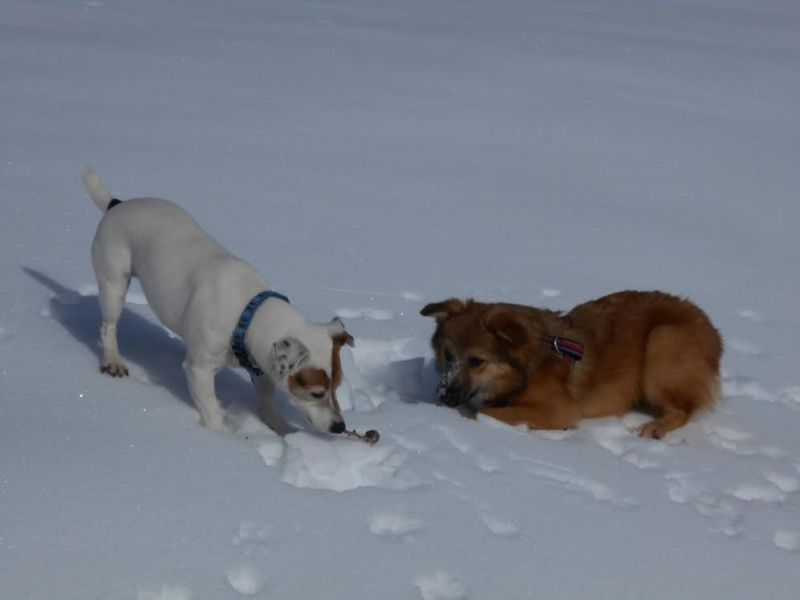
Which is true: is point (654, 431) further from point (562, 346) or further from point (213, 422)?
point (213, 422)

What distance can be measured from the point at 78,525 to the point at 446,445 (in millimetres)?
1794

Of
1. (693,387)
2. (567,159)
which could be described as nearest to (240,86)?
(567,159)

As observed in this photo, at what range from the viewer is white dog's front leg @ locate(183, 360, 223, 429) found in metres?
4.30

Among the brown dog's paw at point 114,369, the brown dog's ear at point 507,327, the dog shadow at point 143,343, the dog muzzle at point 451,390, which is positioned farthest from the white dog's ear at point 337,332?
the brown dog's paw at point 114,369

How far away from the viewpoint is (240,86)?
1266 cm

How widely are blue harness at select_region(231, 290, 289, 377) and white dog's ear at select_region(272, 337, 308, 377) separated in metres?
0.20

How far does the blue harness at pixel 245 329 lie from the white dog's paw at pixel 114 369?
838 mm

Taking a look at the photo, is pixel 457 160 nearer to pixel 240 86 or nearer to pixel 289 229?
pixel 289 229

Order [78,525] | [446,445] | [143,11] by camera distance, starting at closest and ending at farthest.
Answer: [78,525] → [446,445] → [143,11]

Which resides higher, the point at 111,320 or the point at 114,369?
the point at 111,320

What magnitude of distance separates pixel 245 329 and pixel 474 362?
58.1 inches

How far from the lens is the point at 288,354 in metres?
4.02

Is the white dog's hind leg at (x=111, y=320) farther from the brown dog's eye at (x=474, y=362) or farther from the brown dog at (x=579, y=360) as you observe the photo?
the brown dog's eye at (x=474, y=362)

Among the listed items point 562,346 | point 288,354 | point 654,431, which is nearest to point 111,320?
point 288,354
